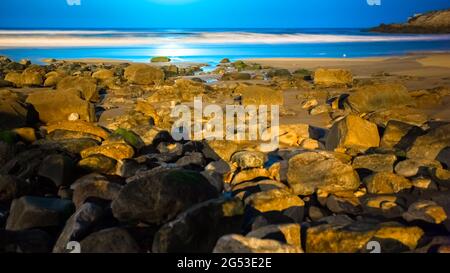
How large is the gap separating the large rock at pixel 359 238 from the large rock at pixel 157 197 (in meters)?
1.14

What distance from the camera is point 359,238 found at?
144 inches

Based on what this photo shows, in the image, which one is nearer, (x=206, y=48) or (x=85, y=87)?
(x=85, y=87)

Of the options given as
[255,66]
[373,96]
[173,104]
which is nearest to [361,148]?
[373,96]

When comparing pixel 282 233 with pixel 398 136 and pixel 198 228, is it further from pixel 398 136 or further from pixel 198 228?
pixel 398 136

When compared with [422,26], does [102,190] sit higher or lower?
lower

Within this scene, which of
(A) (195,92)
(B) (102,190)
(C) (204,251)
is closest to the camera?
(C) (204,251)

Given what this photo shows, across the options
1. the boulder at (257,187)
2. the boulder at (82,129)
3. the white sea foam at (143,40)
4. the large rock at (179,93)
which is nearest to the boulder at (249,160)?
the boulder at (257,187)

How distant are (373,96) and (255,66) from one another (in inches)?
485

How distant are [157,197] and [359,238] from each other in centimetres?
177

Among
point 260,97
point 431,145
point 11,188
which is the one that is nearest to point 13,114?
point 11,188

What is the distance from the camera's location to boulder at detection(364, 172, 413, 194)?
516 centimetres

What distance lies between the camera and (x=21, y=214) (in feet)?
14.1

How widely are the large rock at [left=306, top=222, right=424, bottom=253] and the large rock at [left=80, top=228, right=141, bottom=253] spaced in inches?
56.2
